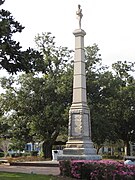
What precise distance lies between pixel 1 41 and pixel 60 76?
85.8ft

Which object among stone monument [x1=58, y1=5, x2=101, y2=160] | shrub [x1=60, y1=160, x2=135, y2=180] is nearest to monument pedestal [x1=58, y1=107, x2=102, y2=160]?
stone monument [x1=58, y1=5, x2=101, y2=160]

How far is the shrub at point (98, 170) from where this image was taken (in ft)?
45.8

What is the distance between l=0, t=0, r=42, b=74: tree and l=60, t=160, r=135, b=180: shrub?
5.34 meters

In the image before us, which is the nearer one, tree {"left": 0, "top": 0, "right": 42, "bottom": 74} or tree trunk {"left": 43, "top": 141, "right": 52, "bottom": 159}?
tree {"left": 0, "top": 0, "right": 42, "bottom": 74}

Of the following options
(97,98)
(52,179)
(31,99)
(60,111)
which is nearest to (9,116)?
(31,99)

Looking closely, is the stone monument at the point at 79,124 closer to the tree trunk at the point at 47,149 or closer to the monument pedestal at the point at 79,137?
the monument pedestal at the point at 79,137

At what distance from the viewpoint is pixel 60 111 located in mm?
34156

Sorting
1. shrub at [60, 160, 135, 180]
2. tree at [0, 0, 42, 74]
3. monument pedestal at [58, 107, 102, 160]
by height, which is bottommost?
shrub at [60, 160, 135, 180]

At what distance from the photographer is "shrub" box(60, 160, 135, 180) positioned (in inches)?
549

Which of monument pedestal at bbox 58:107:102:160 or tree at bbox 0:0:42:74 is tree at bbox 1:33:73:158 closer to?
monument pedestal at bbox 58:107:102:160

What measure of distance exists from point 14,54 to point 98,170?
6215 millimetres

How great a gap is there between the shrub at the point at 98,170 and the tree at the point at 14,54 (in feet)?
17.5

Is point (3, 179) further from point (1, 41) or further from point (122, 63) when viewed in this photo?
point (122, 63)

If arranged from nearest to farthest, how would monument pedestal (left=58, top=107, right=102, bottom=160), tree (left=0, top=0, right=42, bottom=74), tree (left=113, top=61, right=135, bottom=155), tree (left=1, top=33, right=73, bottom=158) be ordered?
tree (left=0, top=0, right=42, bottom=74), monument pedestal (left=58, top=107, right=102, bottom=160), tree (left=1, top=33, right=73, bottom=158), tree (left=113, top=61, right=135, bottom=155)
